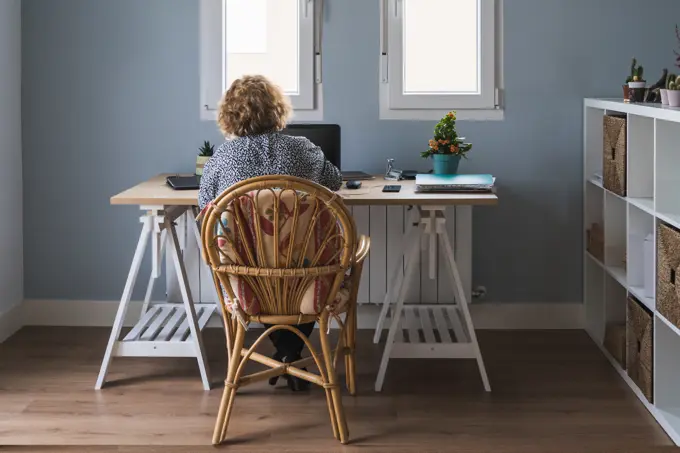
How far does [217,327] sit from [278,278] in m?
1.64

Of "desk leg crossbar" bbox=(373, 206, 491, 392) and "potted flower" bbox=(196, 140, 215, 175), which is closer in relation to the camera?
"desk leg crossbar" bbox=(373, 206, 491, 392)

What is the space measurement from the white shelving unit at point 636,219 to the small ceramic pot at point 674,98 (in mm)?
58

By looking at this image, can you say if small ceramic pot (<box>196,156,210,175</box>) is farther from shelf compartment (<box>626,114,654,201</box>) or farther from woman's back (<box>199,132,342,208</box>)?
shelf compartment (<box>626,114,654,201</box>)

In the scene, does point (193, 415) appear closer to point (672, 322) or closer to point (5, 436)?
point (5, 436)

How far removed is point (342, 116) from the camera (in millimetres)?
4660

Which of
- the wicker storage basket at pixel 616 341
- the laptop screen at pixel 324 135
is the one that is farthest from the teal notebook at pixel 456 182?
the wicker storage basket at pixel 616 341

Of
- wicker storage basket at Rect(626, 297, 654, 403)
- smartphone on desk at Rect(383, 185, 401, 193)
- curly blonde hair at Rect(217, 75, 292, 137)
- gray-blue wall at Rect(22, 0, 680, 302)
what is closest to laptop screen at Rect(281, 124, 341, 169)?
smartphone on desk at Rect(383, 185, 401, 193)

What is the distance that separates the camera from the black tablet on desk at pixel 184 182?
4049mm

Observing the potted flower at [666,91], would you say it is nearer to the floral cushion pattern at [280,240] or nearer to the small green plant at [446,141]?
the small green plant at [446,141]

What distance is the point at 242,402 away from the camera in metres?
3.70

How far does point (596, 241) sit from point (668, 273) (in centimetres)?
113

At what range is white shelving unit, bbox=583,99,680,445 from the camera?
347 cm

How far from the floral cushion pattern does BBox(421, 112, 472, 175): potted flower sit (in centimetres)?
109

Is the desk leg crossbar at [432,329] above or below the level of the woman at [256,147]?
below
